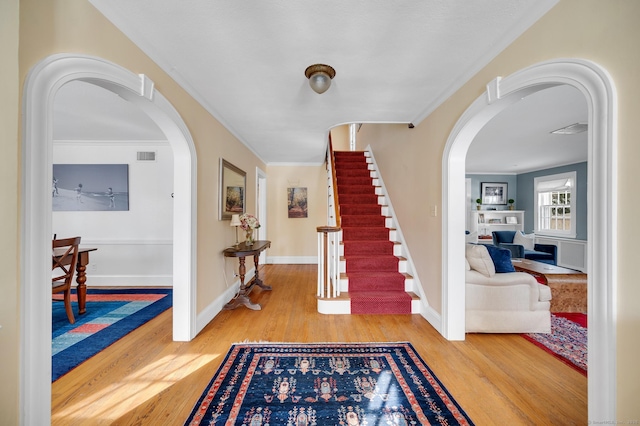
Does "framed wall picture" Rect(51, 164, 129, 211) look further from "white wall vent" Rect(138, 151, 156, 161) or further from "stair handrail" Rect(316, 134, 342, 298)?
"stair handrail" Rect(316, 134, 342, 298)

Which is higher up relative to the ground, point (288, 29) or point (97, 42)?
point (288, 29)

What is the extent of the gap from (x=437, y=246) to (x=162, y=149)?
14.0 ft

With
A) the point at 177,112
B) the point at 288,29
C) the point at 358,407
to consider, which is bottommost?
the point at 358,407

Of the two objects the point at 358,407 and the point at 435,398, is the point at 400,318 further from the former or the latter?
the point at 358,407

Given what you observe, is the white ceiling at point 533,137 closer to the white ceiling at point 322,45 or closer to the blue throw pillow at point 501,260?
the white ceiling at point 322,45

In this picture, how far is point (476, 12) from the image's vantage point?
1.57m

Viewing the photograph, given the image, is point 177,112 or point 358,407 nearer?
point 358,407

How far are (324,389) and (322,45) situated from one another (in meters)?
2.34

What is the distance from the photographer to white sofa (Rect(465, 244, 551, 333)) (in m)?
2.63

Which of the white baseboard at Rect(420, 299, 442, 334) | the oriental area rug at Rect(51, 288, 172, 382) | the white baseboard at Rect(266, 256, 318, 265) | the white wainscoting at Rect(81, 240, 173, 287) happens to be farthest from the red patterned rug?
the white wainscoting at Rect(81, 240, 173, 287)

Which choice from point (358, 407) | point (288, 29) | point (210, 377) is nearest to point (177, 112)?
point (288, 29)

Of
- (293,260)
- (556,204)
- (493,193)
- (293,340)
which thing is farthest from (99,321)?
(556,204)

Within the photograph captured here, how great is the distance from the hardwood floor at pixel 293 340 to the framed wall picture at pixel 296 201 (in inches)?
130

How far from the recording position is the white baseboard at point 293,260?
6.21 metres
